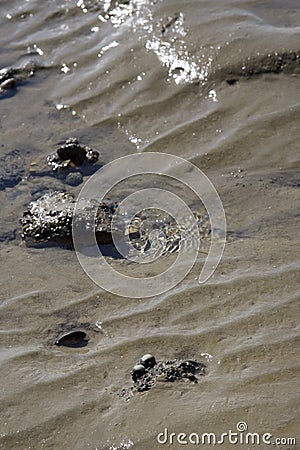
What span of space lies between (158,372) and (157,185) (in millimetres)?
1518

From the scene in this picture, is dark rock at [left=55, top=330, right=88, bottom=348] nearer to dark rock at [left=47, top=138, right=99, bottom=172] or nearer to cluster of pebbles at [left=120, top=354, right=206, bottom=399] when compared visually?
cluster of pebbles at [left=120, top=354, right=206, bottom=399]

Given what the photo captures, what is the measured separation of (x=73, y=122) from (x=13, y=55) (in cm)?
114

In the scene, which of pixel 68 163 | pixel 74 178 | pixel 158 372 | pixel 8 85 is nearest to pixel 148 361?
pixel 158 372

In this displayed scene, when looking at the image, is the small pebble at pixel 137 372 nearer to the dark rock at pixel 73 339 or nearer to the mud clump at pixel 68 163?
the dark rock at pixel 73 339

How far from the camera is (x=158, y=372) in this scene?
2938mm

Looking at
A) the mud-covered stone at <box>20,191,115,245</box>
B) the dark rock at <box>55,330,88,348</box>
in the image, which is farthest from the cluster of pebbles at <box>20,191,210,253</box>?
the dark rock at <box>55,330,88,348</box>

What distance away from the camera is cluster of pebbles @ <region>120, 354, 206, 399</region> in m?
2.88

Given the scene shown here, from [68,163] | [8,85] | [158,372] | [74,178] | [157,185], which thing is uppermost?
[8,85]

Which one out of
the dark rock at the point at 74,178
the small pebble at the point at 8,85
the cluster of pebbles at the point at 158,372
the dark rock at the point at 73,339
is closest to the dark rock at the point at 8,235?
the dark rock at the point at 74,178

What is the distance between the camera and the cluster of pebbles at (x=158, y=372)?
288 centimetres

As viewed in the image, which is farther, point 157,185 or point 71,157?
point 71,157

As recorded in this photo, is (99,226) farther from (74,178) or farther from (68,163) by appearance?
(68,163)

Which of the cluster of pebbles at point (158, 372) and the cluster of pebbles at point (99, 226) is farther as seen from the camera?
the cluster of pebbles at point (99, 226)

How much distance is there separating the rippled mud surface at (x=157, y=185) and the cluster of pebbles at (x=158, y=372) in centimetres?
3
